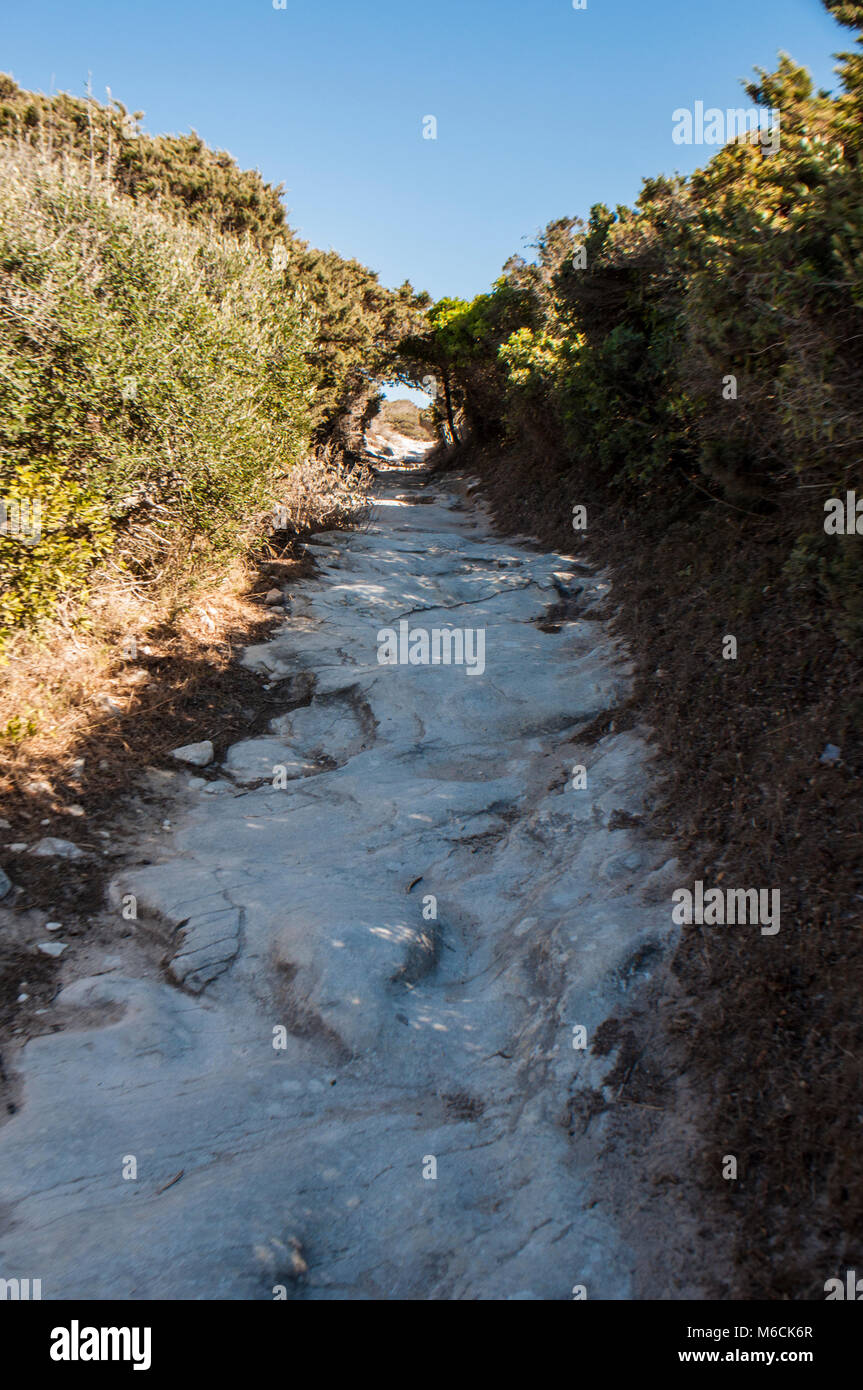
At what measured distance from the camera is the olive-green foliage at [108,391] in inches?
342

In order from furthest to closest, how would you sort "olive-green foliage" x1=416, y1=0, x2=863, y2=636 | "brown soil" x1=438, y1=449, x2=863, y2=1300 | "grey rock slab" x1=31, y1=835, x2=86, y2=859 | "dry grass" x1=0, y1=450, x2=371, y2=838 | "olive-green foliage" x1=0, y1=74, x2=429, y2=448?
1. "olive-green foliage" x1=0, y1=74, x2=429, y2=448
2. "dry grass" x1=0, y1=450, x2=371, y2=838
3. "grey rock slab" x1=31, y1=835, x2=86, y2=859
4. "olive-green foliage" x1=416, y1=0, x2=863, y2=636
5. "brown soil" x1=438, y1=449, x2=863, y2=1300

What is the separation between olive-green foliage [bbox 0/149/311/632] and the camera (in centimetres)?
870

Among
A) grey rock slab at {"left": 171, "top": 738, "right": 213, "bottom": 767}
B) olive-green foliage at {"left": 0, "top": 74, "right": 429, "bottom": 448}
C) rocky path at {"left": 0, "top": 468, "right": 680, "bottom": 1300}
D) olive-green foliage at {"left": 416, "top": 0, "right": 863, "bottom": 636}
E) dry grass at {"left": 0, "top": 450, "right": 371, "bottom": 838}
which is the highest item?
olive-green foliage at {"left": 0, "top": 74, "right": 429, "bottom": 448}

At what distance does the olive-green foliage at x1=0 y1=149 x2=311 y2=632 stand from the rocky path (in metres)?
3.74

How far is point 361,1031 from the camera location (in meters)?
4.90

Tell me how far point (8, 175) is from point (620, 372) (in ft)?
32.4

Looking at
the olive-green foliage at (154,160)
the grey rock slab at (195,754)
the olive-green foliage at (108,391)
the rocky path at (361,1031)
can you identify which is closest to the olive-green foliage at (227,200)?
the olive-green foliage at (154,160)

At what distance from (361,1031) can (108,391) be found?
8.58 meters

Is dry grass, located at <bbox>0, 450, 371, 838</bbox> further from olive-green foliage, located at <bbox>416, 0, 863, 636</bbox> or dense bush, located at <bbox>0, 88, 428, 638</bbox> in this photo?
olive-green foliage, located at <bbox>416, 0, 863, 636</bbox>

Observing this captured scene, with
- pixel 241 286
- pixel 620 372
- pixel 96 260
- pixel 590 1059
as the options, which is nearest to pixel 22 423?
pixel 96 260

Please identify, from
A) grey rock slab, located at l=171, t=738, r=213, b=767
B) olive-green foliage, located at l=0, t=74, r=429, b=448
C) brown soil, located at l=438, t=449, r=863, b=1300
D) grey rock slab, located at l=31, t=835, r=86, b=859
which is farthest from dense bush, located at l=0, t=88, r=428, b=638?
brown soil, located at l=438, t=449, r=863, b=1300

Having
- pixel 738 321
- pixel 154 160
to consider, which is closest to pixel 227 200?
pixel 154 160
